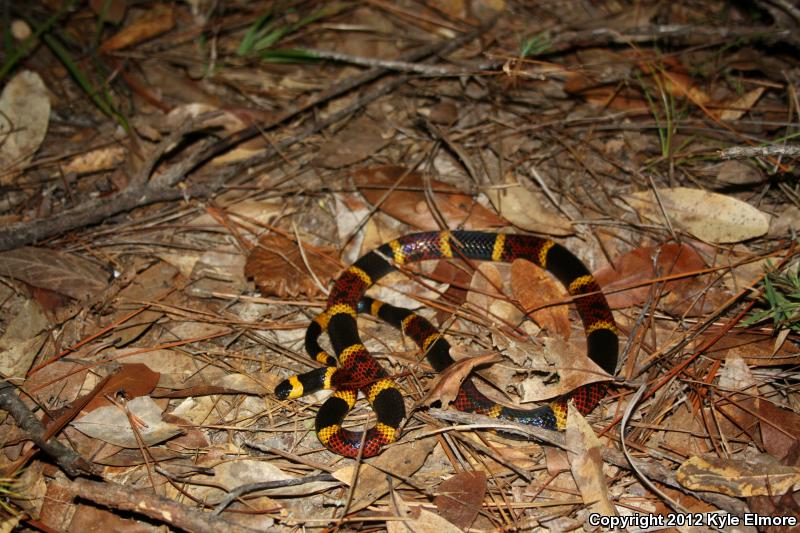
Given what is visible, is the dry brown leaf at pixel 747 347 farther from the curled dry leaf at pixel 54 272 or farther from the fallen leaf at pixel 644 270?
the curled dry leaf at pixel 54 272

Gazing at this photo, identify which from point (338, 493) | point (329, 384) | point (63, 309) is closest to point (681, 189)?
point (329, 384)

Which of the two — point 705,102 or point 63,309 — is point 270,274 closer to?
point 63,309

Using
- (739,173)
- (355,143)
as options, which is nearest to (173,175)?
(355,143)

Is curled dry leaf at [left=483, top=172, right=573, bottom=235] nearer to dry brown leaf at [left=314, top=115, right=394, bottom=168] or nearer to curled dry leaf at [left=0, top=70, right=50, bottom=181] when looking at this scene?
dry brown leaf at [left=314, top=115, right=394, bottom=168]

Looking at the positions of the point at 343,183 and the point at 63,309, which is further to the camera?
the point at 343,183

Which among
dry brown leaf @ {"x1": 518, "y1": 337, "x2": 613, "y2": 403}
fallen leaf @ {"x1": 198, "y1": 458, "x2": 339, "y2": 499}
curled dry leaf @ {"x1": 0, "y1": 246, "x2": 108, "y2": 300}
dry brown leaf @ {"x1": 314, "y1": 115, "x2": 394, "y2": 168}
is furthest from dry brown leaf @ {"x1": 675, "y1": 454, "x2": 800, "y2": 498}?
curled dry leaf @ {"x1": 0, "y1": 246, "x2": 108, "y2": 300}

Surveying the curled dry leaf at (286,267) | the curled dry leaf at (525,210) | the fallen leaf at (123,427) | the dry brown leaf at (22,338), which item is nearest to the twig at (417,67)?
the curled dry leaf at (525,210)

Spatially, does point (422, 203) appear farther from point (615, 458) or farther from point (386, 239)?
point (615, 458)
